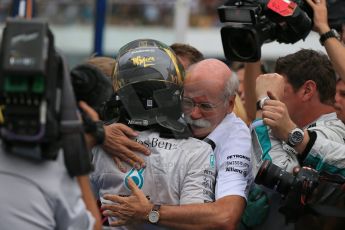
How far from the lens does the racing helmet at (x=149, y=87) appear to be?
135 inches

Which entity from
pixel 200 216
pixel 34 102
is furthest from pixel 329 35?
pixel 34 102

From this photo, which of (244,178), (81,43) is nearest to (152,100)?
(244,178)

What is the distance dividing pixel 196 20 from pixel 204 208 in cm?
1727

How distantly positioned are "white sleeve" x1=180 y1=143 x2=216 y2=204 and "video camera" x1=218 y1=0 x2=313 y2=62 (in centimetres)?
58

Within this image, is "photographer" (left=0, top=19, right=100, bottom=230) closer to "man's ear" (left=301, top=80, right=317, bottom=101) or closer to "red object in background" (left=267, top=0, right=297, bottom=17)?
"red object in background" (left=267, top=0, right=297, bottom=17)

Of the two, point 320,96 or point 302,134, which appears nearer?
point 302,134

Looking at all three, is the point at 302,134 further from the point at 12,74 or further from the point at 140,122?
the point at 12,74

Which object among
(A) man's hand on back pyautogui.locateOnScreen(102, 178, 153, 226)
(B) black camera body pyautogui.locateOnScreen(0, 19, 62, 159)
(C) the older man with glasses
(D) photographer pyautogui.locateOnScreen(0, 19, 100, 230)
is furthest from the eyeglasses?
(B) black camera body pyautogui.locateOnScreen(0, 19, 62, 159)

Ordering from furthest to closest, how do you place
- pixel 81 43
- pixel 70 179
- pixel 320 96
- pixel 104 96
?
1. pixel 81 43
2. pixel 320 96
3. pixel 104 96
4. pixel 70 179

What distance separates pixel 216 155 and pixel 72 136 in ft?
4.13

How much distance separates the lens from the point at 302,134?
3.49m

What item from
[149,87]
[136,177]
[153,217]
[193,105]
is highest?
[149,87]

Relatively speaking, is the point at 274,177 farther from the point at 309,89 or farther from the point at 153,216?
the point at 309,89

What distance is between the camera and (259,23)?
143 inches
